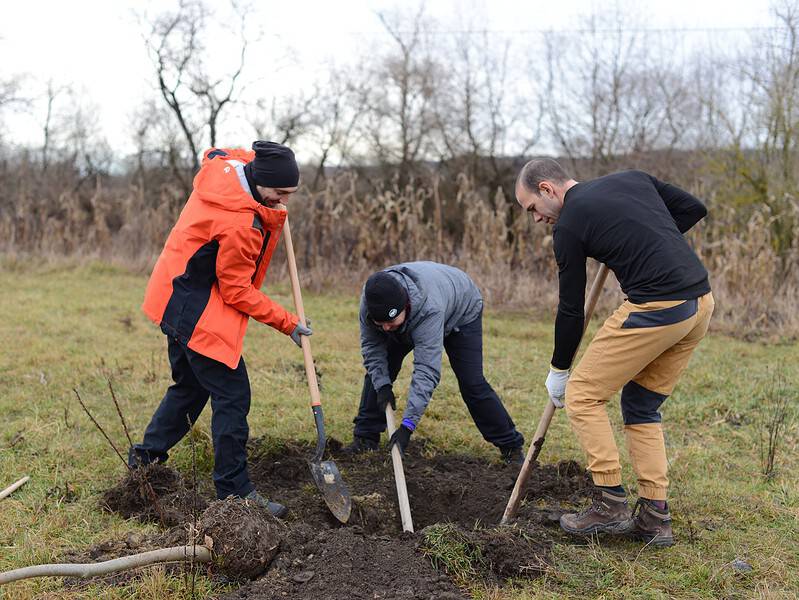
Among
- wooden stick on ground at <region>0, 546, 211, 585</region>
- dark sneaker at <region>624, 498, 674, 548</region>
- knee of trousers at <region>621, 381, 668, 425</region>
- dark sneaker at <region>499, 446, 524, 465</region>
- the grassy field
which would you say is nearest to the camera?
wooden stick on ground at <region>0, 546, 211, 585</region>

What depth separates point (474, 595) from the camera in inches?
132

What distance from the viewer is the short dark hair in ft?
12.5

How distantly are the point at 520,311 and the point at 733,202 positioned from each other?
16.7 feet

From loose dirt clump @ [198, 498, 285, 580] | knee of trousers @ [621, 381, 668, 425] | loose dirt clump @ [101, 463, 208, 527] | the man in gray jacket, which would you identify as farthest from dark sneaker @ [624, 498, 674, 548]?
loose dirt clump @ [101, 463, 208, 527]

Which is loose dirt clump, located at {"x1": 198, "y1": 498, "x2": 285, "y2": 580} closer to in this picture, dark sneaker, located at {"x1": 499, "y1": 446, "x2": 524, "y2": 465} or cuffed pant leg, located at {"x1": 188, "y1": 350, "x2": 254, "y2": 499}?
cuffed pant leg, located at {"x1": 188, "y1": 350, "x2": 254, "y2": 499}

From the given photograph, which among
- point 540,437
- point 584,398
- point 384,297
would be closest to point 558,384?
point 584,398

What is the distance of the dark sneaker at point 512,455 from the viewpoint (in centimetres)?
517

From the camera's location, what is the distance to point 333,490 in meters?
4.32

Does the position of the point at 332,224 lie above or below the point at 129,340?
above

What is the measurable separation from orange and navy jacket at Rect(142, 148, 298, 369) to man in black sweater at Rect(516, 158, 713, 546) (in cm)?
149

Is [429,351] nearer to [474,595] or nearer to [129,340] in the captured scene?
[474,595]

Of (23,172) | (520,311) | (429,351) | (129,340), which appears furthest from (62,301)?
(23,172)

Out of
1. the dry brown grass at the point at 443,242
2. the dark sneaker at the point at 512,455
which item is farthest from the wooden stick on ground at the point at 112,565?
the dry brown grass at the point at 443,242

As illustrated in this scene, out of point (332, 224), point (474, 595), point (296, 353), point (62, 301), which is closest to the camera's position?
point (474, 595)
